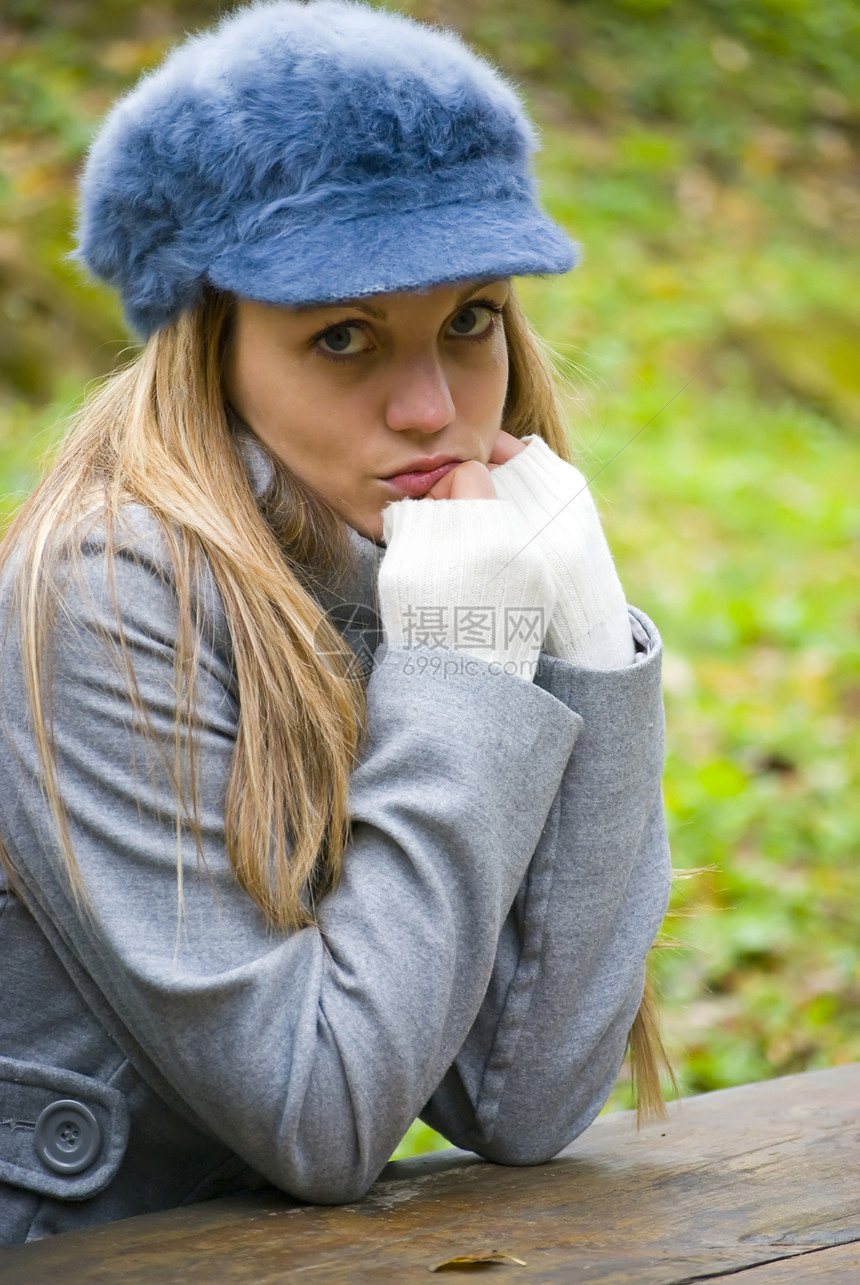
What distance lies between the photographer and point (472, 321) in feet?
5.73

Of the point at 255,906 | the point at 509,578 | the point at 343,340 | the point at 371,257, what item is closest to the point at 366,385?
the point at 343,340

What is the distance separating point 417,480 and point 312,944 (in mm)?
590

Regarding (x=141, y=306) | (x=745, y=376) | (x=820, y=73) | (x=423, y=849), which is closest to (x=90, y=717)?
(x=423, y=849)

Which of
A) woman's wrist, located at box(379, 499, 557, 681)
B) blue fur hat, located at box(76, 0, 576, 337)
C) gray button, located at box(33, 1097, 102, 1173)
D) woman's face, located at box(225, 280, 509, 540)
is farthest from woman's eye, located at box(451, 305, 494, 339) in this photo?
gray button, located at box(33, 1097, 102, 1173)

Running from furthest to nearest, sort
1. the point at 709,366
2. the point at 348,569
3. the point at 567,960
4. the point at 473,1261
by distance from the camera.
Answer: the point at 709,366, the point at 348,569, the point at 567,960, the point at 473,1261

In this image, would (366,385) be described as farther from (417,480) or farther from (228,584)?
(228,584)

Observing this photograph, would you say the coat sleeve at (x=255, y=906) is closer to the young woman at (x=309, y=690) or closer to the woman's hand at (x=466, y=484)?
the young woman at (x=309, y=690)

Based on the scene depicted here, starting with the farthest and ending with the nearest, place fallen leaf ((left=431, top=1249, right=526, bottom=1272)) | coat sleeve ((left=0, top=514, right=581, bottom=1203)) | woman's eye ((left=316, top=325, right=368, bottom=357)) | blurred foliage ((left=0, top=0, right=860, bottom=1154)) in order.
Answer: blurred foliage ((left=0, top=0, right=860, bottom=1154)), woman's eye ((left=316, top=325, right=368, bottom=357)), coat sleeve ((left=0, top=514, right=581, bottom=1203)), fallen leaf ((left=431, top=1249, right=526, bottom=1272))

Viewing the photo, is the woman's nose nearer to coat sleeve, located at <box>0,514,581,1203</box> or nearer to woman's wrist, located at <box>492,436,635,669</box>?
woman's wrist, located at <box>492,436,635,669</box>

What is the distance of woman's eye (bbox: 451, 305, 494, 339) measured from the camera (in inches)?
68.1

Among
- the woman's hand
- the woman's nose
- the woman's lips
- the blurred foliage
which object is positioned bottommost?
the blurred foliage

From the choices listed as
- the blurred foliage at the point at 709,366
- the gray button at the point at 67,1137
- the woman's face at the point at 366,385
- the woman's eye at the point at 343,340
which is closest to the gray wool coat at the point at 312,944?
the gray button at the point at 67,1137

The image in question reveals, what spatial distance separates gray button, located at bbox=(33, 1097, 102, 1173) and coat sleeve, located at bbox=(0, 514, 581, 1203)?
0.08 meters

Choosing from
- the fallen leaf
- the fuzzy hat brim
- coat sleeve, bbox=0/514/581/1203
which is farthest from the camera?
the fuzzy hat brim
